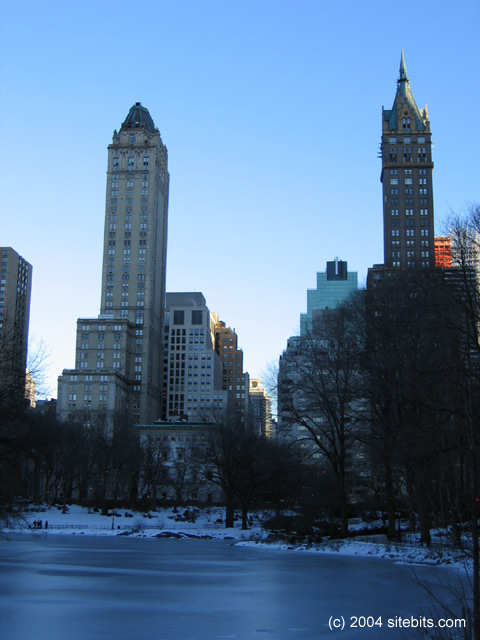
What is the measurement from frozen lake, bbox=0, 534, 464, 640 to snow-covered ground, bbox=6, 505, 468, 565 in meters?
1.82

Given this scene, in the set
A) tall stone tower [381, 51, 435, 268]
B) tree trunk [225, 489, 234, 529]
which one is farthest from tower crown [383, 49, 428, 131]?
tree trunk [225, 489, 234, 529]

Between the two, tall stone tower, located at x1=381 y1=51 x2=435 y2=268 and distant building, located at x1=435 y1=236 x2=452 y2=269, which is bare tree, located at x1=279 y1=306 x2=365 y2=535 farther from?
tall stone tower, located at x1=381 y1=51 x2=435 y2=268

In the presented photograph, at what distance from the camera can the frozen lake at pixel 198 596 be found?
648 inches

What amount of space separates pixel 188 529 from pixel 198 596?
51590mm

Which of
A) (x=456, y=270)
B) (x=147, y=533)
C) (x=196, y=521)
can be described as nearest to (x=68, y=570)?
(x=456, y=270)

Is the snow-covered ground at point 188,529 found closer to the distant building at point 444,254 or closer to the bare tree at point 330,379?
the bare tree at point 330,379

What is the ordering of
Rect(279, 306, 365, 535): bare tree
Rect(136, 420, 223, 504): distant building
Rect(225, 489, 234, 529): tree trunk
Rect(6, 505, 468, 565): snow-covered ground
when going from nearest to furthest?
1. Rect(6, 505, 468, 565): snow-covered ground
2. Rect(279, 306, 365, 535): bare tree
3. Rect(225, 489, 234, 529): tree trunk
4. Rect(136, 420, 223, 504): distant building

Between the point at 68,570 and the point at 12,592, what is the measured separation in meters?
8.37

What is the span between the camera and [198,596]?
2244cm

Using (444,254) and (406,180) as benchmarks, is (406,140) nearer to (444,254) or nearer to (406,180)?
(406,180)

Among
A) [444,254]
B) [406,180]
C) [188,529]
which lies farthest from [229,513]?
[406,180]

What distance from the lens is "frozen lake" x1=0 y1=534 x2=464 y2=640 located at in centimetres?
1647

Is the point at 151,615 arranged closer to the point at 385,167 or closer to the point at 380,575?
the point at 380,575

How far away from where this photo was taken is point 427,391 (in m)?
25.1
